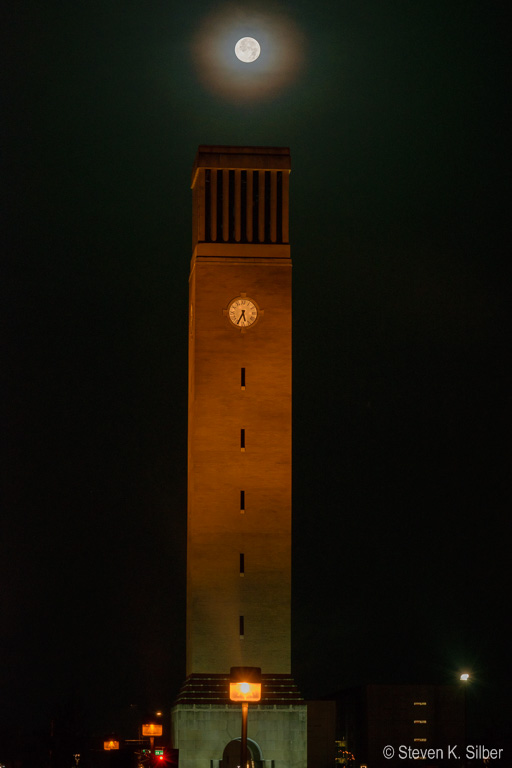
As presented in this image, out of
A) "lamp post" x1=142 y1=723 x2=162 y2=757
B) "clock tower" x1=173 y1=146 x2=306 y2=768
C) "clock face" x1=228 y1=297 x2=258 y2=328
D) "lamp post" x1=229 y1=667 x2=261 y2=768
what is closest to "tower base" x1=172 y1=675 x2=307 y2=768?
"clock tower" x1=173 y1=146 x2=306 y2=768

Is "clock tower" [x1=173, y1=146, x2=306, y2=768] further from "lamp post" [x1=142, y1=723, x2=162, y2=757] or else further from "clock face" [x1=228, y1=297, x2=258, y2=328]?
"lamp post" [x1=142, y1=723, x2=162, y2=757]

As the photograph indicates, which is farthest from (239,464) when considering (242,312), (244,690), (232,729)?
(244,690)

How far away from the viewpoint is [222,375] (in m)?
56.1

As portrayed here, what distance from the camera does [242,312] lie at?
56594 millimetres

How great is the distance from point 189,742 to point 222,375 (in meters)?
15.0

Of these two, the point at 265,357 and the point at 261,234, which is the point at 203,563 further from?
the point at 261,234

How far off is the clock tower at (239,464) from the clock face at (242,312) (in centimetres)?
4

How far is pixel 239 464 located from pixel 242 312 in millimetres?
6496

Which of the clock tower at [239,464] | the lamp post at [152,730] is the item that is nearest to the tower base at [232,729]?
the clock tower at [239,464]

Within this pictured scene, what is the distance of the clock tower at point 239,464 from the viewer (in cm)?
5303

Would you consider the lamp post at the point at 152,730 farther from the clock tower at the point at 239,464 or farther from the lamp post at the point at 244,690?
the lamp post at the point at 244,690

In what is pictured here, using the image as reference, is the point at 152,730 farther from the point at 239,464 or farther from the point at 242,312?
the point at 242,312

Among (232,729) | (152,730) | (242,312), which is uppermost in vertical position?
(242,312)

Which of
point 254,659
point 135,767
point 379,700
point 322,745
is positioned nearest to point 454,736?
point 379,700
